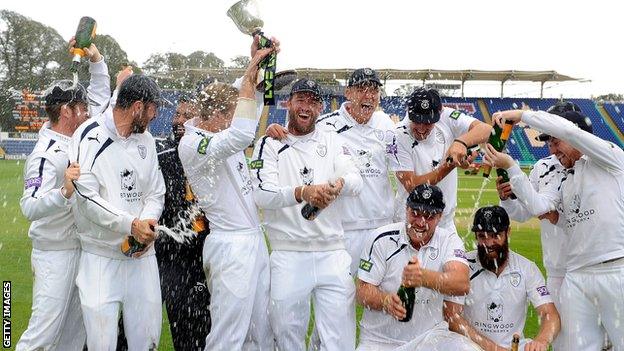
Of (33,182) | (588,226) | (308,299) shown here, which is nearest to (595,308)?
(588,226)

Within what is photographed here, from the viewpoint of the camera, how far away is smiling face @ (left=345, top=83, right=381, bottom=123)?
646 cm

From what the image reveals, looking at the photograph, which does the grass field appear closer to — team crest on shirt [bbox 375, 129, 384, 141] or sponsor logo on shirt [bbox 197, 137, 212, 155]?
sponsor logo on shirt [bbox 197, 137, 212, 155]

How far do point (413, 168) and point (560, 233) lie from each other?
54.1 inches

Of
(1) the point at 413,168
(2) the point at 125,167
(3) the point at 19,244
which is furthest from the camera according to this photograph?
(3) the point at 19,244

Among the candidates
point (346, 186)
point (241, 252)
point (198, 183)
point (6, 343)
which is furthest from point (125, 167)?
point (6, 343)

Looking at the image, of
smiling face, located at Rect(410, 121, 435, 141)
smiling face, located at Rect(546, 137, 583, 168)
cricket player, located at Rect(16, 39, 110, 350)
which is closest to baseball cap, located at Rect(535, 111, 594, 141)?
smiling face, located at Rect(546, 137, 583, 168)

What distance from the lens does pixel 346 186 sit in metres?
5.62

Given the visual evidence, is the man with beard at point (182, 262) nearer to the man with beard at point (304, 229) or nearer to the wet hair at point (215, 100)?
the wet hair at point (215, 100)

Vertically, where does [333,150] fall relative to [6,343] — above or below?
above

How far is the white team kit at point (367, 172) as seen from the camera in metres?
6.41

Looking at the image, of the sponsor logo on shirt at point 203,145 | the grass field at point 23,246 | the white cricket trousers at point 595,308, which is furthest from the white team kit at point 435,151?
the grass field at point 23,246

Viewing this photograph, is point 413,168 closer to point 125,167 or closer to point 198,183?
point 198,183

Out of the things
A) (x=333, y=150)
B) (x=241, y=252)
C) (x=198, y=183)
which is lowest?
(x=241, y=252)

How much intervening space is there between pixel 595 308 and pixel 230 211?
299 centimetres
